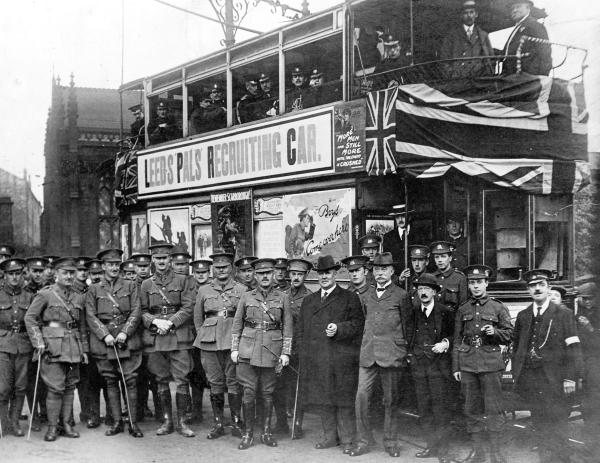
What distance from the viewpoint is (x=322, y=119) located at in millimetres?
8445

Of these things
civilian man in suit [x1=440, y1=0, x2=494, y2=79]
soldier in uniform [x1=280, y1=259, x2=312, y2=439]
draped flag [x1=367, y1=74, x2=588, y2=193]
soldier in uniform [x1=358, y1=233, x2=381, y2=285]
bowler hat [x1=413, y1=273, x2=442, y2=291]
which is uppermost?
civilian man in suit [x1=440, y1=0, x2=494, y2=79]

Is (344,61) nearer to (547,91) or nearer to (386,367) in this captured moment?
(547,91)

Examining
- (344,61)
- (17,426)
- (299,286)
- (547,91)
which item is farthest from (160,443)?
(547,91)

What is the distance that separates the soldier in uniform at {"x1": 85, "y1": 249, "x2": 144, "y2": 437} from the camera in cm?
696

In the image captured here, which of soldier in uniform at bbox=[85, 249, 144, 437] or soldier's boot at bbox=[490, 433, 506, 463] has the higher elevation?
soldier in uniform at bbox=[85, 249, 144, 437]

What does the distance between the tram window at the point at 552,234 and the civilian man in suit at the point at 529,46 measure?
60.7 inches

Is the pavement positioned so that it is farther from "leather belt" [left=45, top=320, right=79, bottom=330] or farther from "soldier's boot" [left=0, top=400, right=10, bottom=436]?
"leather belt" [left=45, top=320, right=79, bottom=330]

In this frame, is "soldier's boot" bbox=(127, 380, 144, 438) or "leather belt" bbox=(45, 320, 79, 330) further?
"leather belt" bbox=(45, 320, 79, 330)

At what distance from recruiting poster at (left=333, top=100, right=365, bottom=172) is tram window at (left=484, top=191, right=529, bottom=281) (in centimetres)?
158

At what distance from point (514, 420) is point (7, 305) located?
549cm

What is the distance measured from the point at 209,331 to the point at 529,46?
4823mm

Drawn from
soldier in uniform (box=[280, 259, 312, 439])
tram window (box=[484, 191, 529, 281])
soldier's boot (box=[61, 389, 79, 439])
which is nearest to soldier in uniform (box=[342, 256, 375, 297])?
soldier in uniform (box=[280, 259, 312, 439])

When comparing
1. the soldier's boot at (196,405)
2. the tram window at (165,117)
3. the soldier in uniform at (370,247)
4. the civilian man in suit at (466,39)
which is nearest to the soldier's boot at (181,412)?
the soldier's boot at (196,405)

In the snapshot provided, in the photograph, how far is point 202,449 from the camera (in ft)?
20.5
